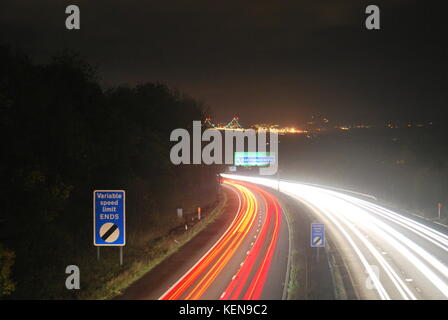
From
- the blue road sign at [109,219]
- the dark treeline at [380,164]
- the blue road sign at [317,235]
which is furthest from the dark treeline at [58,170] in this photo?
the dark treeline at [380,164]

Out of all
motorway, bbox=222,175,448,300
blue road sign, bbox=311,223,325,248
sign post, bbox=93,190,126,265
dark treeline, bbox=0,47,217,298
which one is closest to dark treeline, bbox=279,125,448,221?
motorway, bbox=222,175,448,300

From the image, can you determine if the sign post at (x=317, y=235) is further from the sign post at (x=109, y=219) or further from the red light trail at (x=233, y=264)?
the sign post at (x=109, y=219)

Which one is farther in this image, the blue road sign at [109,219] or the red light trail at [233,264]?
the blue road sign at [109,219]

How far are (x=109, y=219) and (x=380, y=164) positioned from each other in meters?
81.0

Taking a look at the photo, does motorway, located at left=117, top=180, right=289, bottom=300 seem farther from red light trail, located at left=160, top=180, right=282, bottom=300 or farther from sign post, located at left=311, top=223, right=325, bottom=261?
sign post, located at left=311, top=223, right=325, bottom=261

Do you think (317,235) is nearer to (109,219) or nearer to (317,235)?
(317,235)

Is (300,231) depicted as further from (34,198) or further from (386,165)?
(386,165)

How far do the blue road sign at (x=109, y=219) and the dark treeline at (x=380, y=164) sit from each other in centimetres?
2821

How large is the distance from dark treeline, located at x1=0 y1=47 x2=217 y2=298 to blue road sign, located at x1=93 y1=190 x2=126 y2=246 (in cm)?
209

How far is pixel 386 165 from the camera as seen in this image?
286ft

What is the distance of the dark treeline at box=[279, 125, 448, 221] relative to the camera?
180 ft

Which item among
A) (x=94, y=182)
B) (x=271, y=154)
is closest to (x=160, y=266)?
(x=94, y=182)

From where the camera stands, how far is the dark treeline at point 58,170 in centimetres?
1741

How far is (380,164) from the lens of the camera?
90500mm
